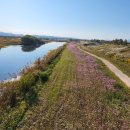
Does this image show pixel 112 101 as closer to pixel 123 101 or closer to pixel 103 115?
pixel 123 101

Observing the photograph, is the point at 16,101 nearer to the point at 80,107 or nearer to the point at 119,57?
the point at 80,107

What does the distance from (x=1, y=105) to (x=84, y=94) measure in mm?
7695

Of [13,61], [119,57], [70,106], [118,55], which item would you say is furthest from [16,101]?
[118,55]

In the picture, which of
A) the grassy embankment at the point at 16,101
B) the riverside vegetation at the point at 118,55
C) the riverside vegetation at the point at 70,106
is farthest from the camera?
→ the riverside vegetation at the point at 118,55

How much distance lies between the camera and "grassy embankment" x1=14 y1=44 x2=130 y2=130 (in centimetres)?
1623

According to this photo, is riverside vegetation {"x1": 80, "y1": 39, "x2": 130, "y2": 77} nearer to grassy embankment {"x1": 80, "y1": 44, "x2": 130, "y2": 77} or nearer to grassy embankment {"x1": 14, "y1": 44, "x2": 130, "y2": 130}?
grassy embankment {"x1": 80, "y1": 44, "x2": 130, "y2": 77}

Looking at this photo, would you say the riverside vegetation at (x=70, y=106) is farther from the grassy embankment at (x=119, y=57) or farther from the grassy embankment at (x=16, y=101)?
the grassy embankment at (x=119, y=57)

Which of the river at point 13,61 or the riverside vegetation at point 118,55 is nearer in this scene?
the river at point 13,61

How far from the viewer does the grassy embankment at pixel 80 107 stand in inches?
639

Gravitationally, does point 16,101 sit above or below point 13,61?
above

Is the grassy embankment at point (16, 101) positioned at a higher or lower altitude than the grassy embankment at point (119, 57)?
higher

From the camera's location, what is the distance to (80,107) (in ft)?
64.4

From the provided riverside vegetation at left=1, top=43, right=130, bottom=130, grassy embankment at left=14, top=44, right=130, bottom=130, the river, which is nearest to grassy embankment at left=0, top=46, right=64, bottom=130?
riverside vegetation at left=1, top=43, right=130, bottom=130

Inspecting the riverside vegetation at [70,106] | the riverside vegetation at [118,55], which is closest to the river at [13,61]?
the riverside vegetation at [70,106]
